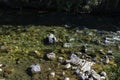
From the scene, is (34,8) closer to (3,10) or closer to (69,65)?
(3,10)

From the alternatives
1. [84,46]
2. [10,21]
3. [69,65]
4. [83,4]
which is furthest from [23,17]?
[69,65]

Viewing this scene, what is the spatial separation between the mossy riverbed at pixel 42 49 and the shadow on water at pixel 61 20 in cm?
32

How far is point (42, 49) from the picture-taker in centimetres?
695

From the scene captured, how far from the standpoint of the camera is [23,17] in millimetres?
8648

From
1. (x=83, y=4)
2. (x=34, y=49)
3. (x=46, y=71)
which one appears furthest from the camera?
(x=83, y=4)

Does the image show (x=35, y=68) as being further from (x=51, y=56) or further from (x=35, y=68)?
(x=51, y=56)

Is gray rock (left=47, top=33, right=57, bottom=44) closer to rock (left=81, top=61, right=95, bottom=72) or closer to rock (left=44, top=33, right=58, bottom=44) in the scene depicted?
rock (left=44, top=33, right=58, bottom=44)

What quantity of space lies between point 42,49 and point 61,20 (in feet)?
5.97

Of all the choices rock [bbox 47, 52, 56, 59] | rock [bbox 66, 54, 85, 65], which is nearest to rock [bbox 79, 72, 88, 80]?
rock [bbox 66, 54, 85, 65]

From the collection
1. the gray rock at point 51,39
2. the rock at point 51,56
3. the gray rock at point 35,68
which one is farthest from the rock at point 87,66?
the gray rock at point 51,39

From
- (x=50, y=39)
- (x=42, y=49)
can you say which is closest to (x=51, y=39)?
(x=50, y=39)

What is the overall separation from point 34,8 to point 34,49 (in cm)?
226

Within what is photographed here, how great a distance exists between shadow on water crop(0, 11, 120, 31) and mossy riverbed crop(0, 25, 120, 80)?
319 mm

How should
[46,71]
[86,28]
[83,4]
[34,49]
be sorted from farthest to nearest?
[83,4] < [86,28] < [34,49] < [46,71]
